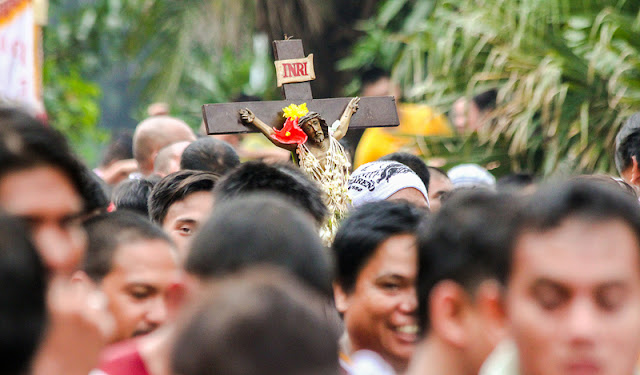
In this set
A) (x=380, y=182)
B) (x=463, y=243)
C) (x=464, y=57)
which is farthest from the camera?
(x=464, y=57)

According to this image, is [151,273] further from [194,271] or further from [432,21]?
[432,21]

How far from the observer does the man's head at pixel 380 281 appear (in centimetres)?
322

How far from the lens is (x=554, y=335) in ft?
6.61

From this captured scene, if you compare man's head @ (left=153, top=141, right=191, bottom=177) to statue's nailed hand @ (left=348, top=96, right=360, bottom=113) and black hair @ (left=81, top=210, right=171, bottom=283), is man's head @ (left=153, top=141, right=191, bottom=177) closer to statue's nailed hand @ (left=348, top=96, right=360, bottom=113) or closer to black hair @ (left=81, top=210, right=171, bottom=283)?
statue's nailed hand @ (left=348, top=96, right=360, bottom=113)

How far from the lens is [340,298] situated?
3.33 metres

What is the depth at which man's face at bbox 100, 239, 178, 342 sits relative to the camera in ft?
9.56

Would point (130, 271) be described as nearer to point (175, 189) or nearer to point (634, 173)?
point (175, 189)

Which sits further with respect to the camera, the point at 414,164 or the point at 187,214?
the point at 414,164

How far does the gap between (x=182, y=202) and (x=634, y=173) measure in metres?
2.28

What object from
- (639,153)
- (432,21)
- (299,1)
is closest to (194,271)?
(639,153)

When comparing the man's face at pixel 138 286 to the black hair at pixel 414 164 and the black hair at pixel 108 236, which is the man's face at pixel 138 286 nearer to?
the black hair at pixel 108 236

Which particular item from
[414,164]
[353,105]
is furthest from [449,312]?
[414,164]

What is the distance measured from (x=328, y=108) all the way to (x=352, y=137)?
4.24m

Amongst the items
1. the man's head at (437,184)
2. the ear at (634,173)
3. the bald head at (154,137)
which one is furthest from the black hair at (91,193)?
the bald head at (154,137)
